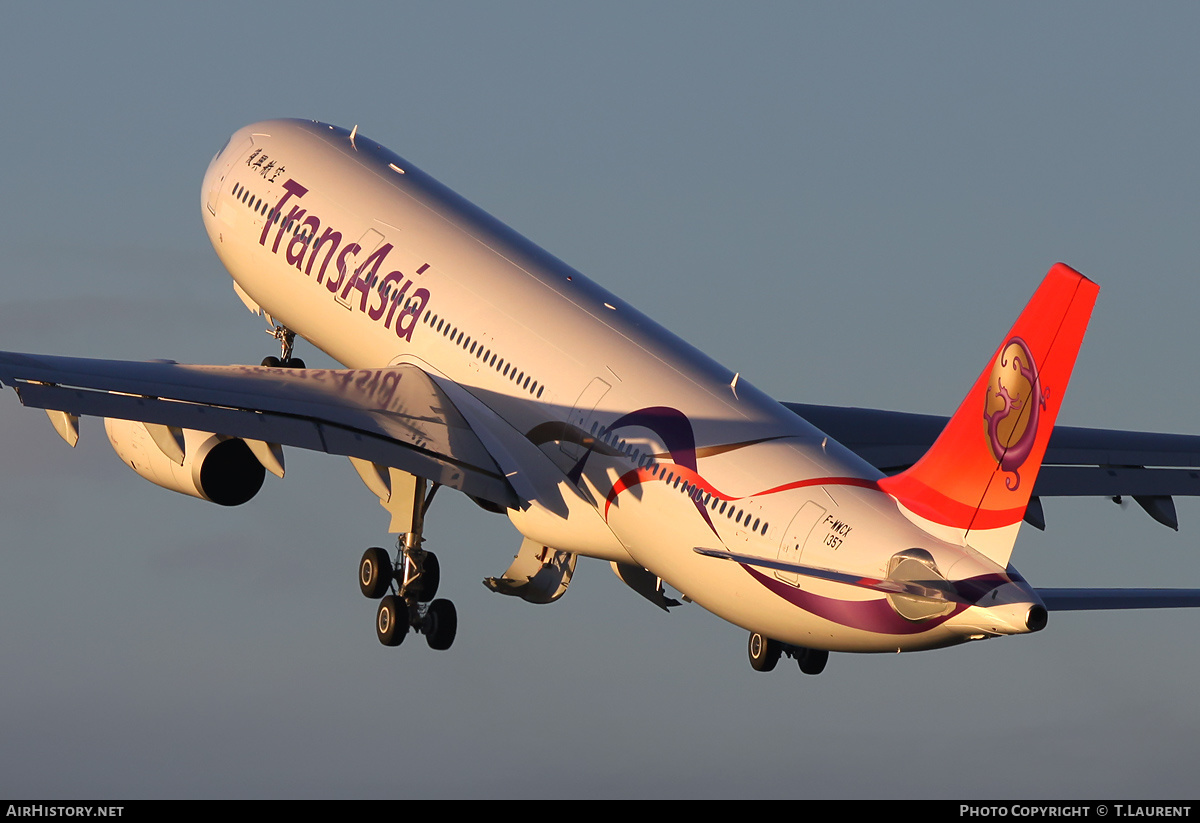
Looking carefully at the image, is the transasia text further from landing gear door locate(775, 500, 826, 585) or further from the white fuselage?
landing gear door locate(775, 500, 826, 585)

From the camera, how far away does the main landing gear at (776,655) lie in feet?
126

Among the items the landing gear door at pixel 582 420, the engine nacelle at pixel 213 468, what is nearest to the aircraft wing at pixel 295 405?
the engine nacelle at pixel 213 468

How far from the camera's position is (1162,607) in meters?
28.0

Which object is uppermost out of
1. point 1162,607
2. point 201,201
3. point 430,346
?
point 201,201

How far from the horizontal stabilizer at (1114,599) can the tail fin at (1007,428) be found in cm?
107

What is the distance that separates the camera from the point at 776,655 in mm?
38594

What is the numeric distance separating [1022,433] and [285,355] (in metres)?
19.6

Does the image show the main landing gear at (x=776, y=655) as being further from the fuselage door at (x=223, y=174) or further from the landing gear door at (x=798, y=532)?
the fuselage door at (x=223, y=174)

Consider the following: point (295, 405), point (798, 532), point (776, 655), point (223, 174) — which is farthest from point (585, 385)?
point (223, 174)

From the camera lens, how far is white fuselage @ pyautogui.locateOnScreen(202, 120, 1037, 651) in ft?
102

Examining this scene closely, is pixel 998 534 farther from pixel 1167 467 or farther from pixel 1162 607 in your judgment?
pixel 1167 467

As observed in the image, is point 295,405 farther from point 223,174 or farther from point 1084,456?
point 1084,456

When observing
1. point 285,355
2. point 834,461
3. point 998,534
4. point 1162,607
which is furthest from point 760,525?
point 285,355

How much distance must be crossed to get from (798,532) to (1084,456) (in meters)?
9.27
